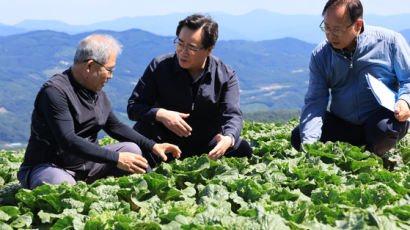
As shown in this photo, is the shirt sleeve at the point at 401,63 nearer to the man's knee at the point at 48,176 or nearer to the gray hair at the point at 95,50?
the gray hair at the point at 95,50

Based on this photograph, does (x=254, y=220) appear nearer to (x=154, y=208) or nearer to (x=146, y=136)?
(x=154, y=208)

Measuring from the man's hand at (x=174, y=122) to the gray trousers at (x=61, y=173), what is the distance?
16.4 inches

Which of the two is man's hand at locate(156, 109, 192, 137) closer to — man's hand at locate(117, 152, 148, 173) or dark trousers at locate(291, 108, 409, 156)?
man's hand at locate(117, 152, 148, 173)

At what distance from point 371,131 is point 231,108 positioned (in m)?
1.59

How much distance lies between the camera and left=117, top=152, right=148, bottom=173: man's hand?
170 inches

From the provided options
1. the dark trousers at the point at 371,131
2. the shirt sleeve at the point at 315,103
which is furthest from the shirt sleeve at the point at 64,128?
the dark trousers at the point at 371,131

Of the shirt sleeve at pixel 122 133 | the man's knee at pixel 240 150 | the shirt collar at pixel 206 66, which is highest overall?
the shirt collar at pixel 206 66

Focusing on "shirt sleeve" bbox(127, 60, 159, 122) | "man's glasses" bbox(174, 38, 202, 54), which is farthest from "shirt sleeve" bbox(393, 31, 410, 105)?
"shirt sleeve" bbox(127, 60, 159, 122)

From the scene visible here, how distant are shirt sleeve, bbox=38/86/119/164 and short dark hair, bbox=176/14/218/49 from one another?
1.64 metres

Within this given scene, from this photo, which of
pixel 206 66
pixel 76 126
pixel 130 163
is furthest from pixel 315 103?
pixel 76 126

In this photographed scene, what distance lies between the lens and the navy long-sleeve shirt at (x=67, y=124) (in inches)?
165

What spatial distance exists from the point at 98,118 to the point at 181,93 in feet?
3.71

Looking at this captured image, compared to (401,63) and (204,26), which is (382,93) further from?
(204,26)

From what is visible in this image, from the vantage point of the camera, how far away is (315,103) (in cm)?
546
